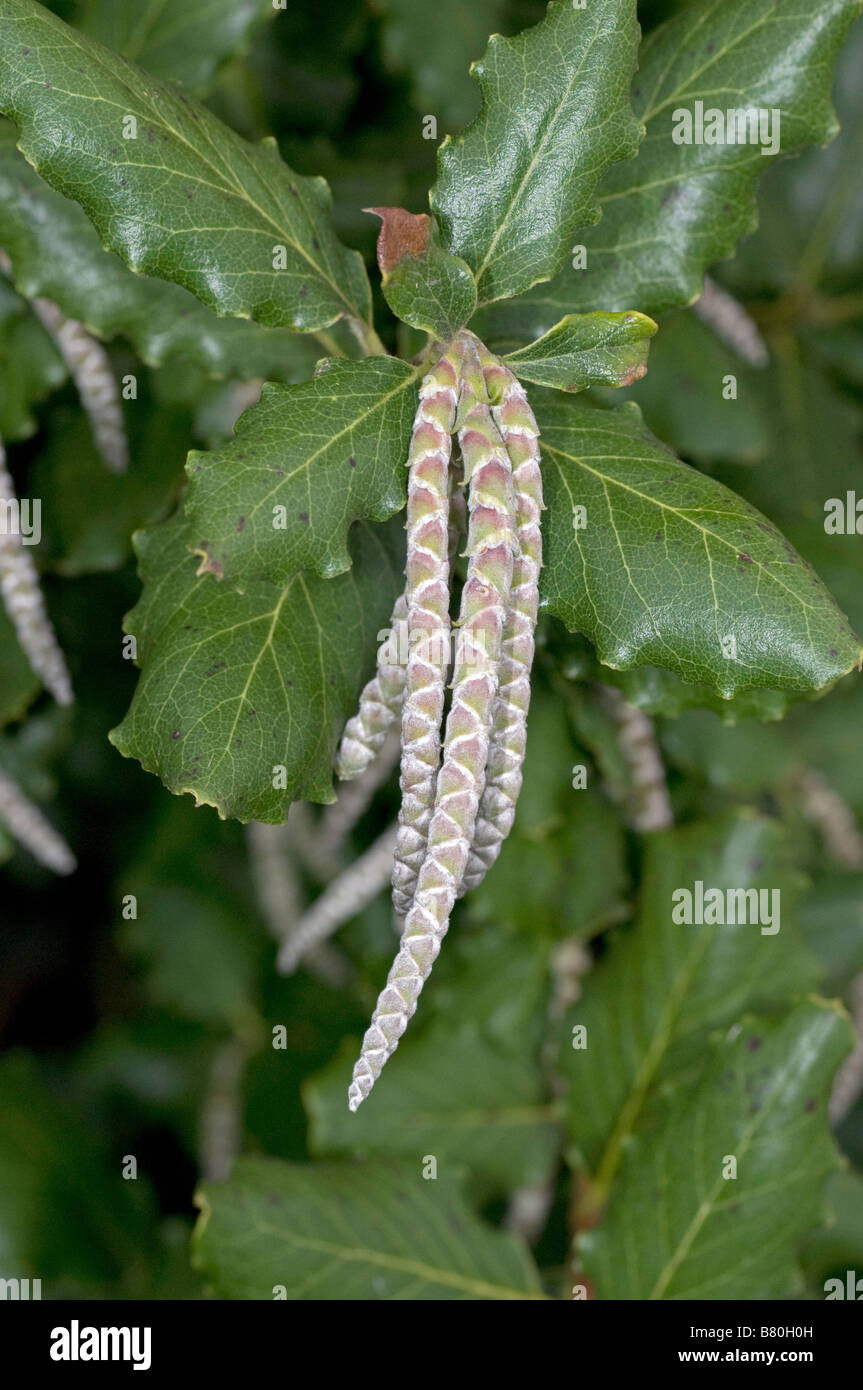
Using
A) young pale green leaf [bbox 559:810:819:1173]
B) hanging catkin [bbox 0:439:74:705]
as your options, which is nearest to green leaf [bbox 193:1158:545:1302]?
young pale green leaf [bbox 559:810:819:1173]

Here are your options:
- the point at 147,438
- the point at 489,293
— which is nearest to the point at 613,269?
the point at 489,293

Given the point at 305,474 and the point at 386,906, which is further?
the point at 386,906

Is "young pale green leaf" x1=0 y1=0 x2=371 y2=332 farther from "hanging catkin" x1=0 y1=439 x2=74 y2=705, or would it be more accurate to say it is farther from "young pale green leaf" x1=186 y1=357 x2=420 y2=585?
"hanging catkin" x1=0 y1=439 x2=74 y2=705

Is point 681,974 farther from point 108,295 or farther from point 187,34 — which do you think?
point 187,34

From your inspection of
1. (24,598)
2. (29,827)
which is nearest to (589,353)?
(24,598)

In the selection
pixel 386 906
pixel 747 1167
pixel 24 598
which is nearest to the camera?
pixel 24 598

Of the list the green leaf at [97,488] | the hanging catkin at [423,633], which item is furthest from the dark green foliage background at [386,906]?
the hanging catkin at [423,633]

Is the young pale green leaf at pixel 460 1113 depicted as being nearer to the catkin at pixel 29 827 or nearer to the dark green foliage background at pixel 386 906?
the dark green foliage background at pixel 386 906
